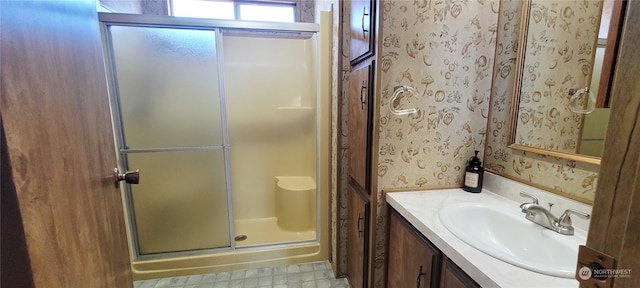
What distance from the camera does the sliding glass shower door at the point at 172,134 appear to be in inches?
68.9

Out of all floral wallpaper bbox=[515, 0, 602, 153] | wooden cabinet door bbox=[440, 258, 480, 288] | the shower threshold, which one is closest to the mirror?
floral wallpaper bbox=[515, 0, 602, 153]

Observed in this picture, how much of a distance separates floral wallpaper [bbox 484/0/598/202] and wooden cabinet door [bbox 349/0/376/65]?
616mm

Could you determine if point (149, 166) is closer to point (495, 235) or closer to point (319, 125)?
point (319, 125)

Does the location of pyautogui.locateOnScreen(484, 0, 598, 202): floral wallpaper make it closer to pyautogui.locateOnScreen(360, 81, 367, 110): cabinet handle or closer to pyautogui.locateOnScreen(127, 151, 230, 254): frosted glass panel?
pyautogui.locateOnScreen(360, 81, 367, 110): cabinet handle

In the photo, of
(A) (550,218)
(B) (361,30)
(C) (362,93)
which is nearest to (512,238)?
(A) (550,218)

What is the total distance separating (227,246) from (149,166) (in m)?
0.84

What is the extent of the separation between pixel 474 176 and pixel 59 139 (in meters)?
1.54

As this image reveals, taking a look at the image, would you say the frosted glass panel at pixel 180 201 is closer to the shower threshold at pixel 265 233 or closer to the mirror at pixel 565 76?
the shower threshold at pixel 265 233

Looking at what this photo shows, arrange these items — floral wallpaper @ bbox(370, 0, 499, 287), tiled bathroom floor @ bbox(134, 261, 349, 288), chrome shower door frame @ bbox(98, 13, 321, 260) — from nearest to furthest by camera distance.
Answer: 1. floral wallpaper @ bbox(370, 0, 499, 287)
2. chrome shower door frame @ bbox(98, 13, 321, 260)
3. tiled bathroom floor @ bbox(134, 261, 349, 288)

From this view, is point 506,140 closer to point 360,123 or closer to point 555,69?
point 555,69

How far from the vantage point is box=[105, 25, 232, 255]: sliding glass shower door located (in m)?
1.75

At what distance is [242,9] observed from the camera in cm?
272

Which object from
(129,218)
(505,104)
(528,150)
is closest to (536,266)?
(528,150)

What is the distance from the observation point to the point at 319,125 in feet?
6.40
